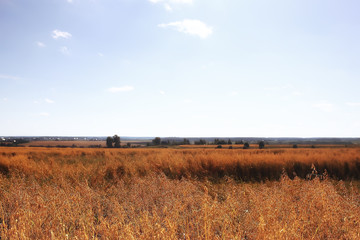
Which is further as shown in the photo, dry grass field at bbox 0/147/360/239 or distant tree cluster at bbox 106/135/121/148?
distant tree cluster at bbox 106/135/121/148

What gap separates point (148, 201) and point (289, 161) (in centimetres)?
868

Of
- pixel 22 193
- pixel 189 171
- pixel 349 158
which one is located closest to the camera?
pixel 22 193

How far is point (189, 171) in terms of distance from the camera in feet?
32.3

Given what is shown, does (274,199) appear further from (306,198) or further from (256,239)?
(256,239)

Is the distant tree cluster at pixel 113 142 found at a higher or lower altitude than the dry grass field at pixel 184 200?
lower

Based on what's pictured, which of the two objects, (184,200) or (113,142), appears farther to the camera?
(113,142)

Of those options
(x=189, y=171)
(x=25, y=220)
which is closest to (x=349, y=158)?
(x=189, y=171)

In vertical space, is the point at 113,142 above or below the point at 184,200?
below

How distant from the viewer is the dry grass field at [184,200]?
3.39 meters

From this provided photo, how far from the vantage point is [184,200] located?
482 cm

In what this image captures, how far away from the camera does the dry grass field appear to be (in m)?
3.39

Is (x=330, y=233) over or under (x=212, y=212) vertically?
under

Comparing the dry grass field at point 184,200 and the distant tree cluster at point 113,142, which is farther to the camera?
the distant tree cluster at point 113,142

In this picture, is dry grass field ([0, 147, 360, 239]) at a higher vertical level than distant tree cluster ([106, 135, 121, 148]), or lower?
higher
